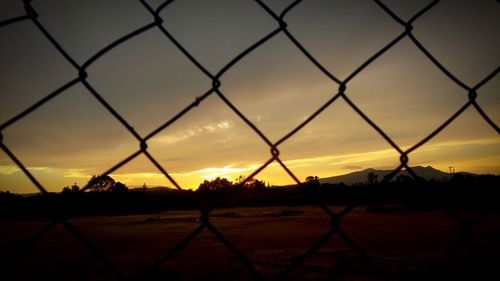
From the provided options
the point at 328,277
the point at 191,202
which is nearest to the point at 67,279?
the point at 328,277

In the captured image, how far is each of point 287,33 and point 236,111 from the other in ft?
0.94

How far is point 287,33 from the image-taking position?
90 cm

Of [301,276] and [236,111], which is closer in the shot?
[236,111]

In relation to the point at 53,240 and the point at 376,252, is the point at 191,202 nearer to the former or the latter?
the point at 376,252

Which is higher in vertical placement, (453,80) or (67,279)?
(453,80)

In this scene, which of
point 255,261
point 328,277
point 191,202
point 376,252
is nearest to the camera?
point 191,202

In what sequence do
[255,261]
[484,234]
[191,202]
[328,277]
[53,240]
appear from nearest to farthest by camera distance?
[191,202], [328,277], [255,261], [484,234], [53,240]

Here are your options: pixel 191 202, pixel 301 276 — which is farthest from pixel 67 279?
pixel 191 202

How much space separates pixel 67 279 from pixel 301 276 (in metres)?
2.02

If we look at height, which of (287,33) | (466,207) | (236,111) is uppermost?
(287,33)

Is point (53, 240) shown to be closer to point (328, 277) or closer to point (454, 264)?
point (328, 277)

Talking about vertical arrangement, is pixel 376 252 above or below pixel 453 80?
below

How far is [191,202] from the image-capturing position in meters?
0.96

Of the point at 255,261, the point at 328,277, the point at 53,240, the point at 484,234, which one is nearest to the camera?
the point at 328,277
